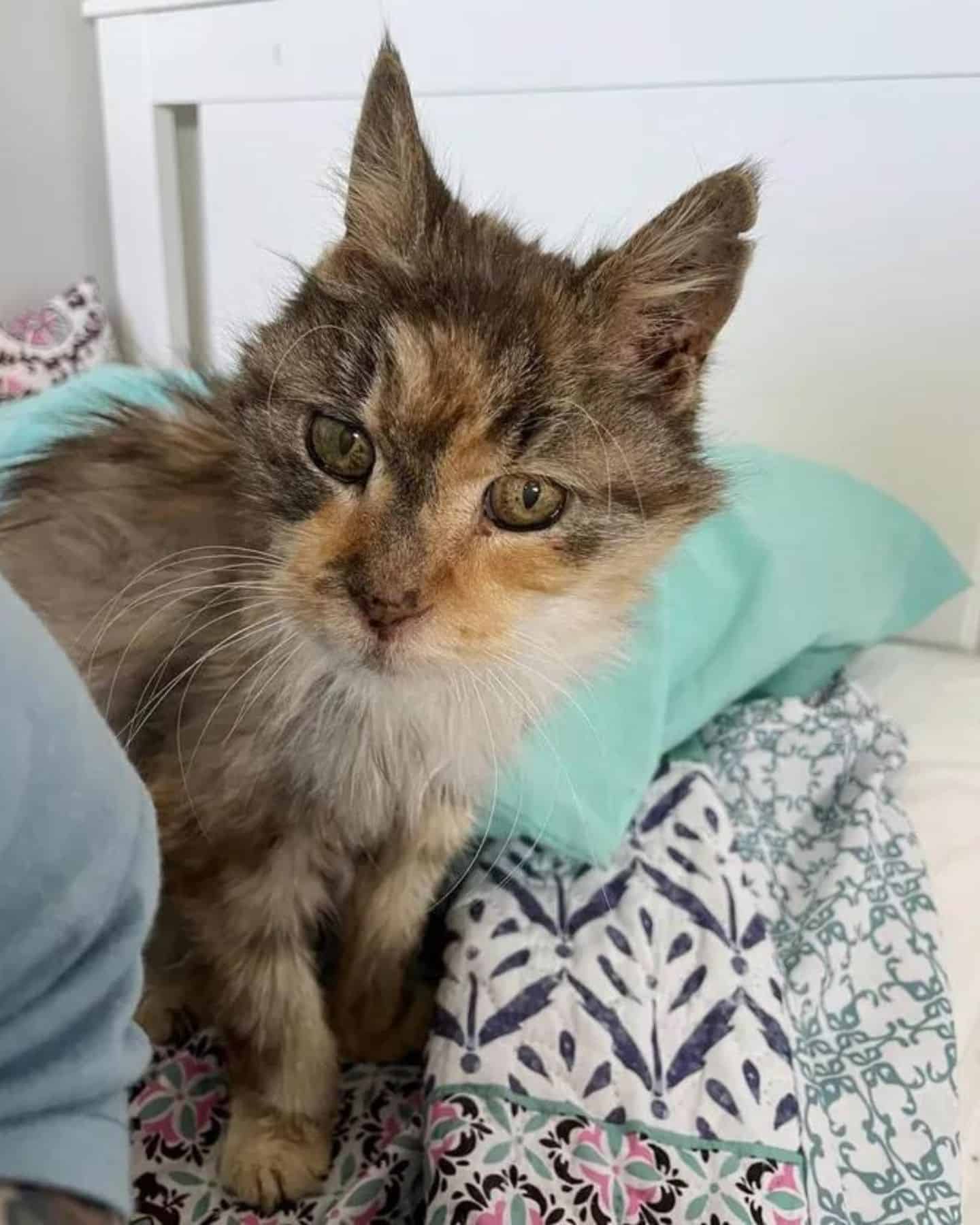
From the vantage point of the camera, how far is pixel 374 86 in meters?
0.87

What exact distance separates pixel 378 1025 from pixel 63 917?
69 centimetres

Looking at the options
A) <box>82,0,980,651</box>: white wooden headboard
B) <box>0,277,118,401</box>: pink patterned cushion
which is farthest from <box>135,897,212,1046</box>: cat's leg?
<box>0,277,118,401</box>: pink patterned cushion

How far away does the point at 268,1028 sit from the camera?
3.19 ft

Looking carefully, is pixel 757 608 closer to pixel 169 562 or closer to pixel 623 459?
pixel 623 459

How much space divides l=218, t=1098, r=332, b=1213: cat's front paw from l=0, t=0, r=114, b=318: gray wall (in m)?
1.64

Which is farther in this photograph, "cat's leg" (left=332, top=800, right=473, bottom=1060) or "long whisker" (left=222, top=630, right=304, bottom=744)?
"cat's leg" (left=332, top=800, right=473, bottom=1060)

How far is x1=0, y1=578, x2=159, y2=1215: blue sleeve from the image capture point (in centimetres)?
46

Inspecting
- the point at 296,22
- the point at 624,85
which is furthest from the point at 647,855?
the point at 296,22

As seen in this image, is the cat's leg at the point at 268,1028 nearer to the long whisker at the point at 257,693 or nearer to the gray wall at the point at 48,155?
the long whisker at the point at 257,693

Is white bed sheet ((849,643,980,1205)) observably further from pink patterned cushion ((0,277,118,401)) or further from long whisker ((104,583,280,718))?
pink patterned cushion ((0,277,118,401))

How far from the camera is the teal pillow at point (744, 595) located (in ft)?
4.00

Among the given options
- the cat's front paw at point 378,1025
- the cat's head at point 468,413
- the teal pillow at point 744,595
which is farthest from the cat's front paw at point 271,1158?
the cat's head at point 468,413

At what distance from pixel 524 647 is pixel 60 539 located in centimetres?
50

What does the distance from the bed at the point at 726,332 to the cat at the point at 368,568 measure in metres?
0.10
